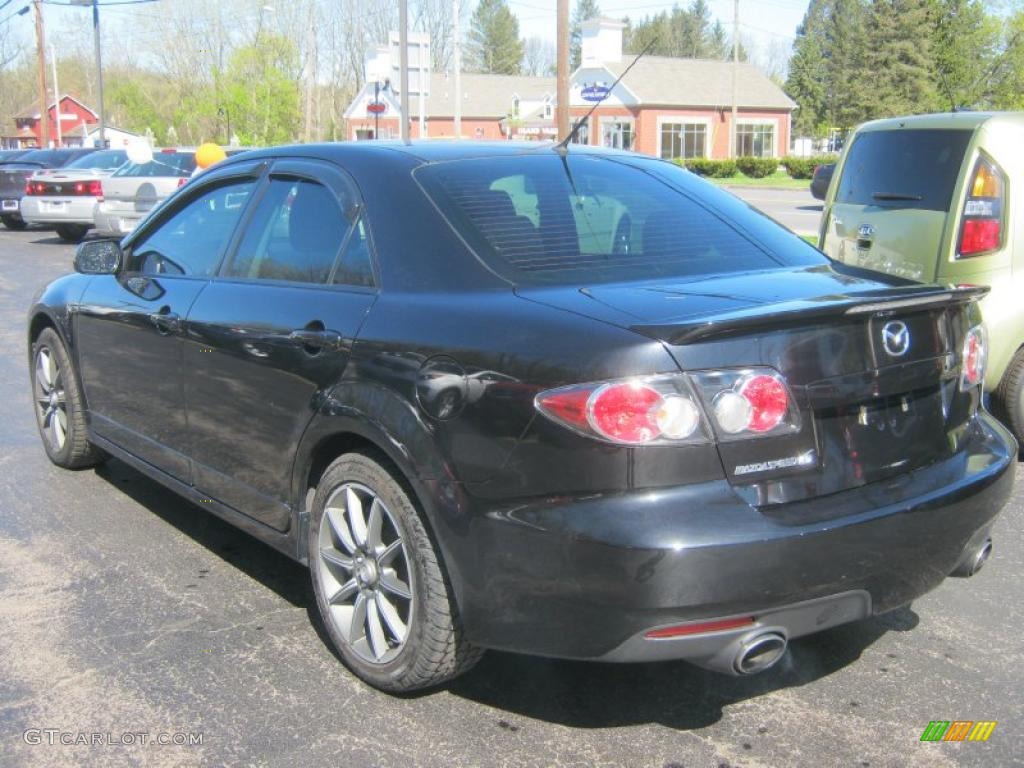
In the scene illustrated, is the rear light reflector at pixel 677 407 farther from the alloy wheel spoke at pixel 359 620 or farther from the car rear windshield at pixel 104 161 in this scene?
the car rear windshield at pixel 104 161

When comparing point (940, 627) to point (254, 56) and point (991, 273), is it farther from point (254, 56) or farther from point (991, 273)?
point (254, 56)

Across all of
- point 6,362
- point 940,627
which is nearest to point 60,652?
point 940,627

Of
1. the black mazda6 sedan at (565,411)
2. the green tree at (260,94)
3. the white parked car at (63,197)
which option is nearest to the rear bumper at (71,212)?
the white parked car at (63,197)

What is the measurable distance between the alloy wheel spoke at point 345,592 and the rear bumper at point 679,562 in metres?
0.58

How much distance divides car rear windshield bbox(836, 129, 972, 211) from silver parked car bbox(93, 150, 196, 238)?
12946mm

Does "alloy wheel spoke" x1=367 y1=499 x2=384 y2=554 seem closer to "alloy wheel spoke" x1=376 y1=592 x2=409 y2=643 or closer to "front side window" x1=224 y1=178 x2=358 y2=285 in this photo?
"alloy wheel spoke" x1=376 y1=592 x2=409 y2=643

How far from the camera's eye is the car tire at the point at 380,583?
3004mm

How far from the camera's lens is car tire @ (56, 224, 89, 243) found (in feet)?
69.1

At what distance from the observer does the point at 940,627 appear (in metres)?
3.70

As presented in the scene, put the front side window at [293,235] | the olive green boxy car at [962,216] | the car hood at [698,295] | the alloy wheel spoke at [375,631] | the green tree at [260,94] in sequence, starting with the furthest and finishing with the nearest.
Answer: the green tree at [260,94], the olive green boxy car at [962,216], the front side window at [293,235], the alloy wheel spoke at [375,631], the car hood at [698,295]

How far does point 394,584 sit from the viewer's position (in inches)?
125

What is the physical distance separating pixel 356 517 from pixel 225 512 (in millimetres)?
953

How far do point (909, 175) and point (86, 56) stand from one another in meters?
89.6

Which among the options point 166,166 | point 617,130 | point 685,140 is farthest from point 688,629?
point 685,140
